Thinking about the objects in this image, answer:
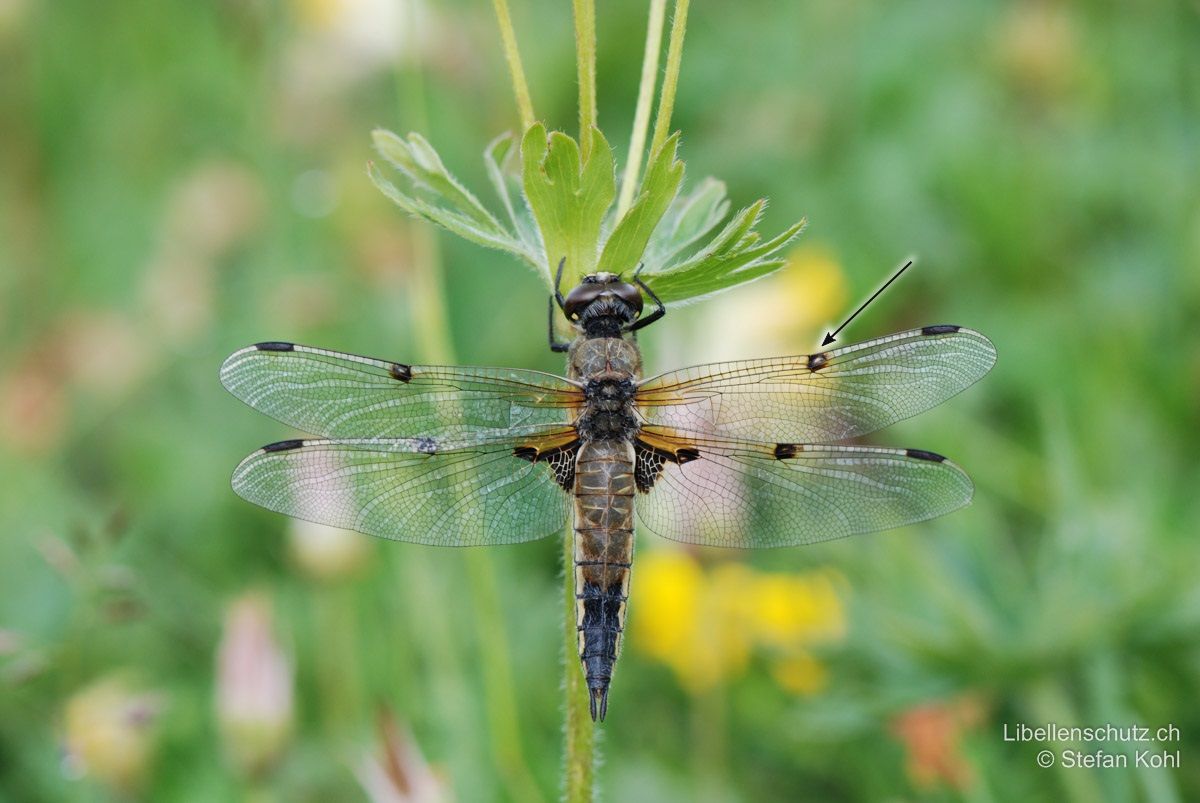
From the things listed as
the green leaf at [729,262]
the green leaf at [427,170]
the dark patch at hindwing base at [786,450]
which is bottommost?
the dark patch at hindwing base at [786,450]

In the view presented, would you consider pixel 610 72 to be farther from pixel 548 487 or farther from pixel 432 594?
pixel 548 487

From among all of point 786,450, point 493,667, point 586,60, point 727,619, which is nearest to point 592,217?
point 586,60

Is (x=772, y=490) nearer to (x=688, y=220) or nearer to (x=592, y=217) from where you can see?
(x=688, y=220)

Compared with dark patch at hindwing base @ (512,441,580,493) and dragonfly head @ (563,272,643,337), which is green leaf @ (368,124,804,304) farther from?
dark patch at hindwing base @ (512,441,580,493)

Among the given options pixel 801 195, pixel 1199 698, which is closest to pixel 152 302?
pixel 801 195

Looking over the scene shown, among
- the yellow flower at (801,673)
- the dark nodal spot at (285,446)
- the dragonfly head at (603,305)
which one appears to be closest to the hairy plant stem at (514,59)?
the dragonfly head at (603,305)

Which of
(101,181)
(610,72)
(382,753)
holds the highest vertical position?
(610,72)

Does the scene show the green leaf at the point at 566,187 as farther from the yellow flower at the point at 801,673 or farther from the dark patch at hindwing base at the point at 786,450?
the yellow flower at the point at 801,673
